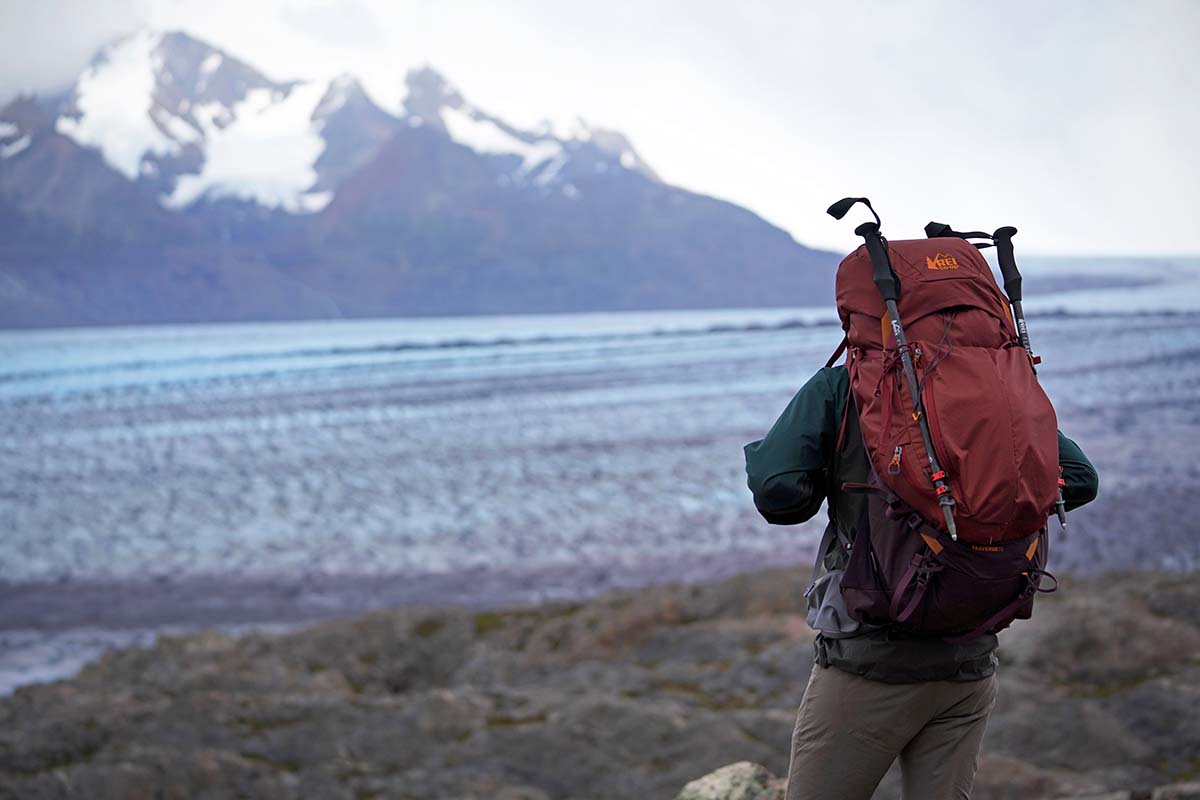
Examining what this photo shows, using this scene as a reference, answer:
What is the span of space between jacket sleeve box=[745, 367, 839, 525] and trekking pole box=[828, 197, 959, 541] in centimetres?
21

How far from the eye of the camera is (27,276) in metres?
197

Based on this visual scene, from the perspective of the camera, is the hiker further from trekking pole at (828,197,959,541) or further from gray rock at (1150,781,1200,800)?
gray rock at (1150,781,1200,800)

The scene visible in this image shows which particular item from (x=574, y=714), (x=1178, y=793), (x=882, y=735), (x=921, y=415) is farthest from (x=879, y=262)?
(x=574, y=714)

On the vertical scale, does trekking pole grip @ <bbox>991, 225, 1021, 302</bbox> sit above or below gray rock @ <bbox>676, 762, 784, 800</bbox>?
above

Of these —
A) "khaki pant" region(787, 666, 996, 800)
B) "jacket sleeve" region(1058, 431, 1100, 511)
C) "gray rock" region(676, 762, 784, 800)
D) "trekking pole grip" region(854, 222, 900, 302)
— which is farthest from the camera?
"gray rock" region(676, 762, 784, 800)

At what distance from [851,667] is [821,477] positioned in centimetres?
46

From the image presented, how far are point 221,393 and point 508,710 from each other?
3084 centimetres

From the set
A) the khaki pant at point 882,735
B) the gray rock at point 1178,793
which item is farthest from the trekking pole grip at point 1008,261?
the gray rock at point 1178,793

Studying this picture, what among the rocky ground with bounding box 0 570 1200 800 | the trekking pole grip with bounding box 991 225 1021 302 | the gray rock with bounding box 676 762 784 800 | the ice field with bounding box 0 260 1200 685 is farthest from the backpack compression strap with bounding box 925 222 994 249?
A: the ice field with bounding box 0 260 1200 685

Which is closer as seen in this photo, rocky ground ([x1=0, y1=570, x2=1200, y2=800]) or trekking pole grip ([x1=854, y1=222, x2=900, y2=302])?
trekking pole grip ([x1=854, y1=222, x2=900, y2=302])

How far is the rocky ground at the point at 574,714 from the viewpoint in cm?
567

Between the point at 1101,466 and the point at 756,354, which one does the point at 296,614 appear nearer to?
the point at 1101,466

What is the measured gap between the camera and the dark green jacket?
2.49 meters

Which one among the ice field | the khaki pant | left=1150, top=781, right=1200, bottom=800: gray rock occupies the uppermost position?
the khaki pant
